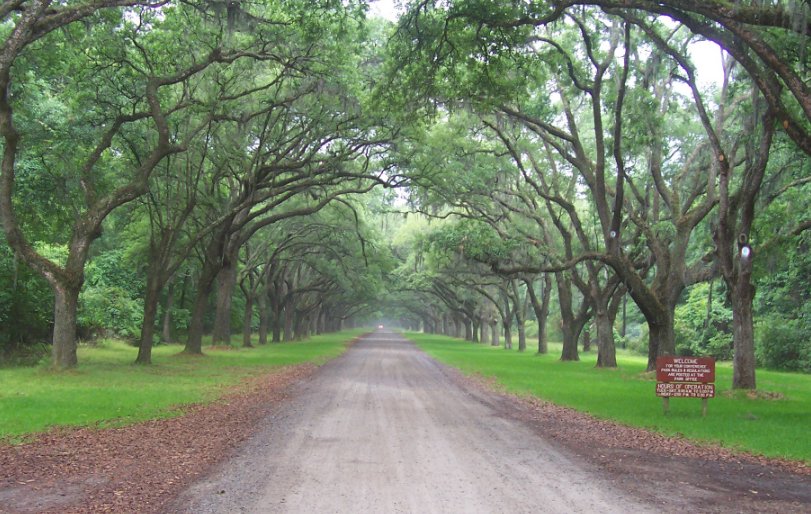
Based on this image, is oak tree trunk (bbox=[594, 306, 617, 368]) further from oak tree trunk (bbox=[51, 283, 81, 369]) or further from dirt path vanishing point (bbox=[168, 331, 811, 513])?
oak tree trunk (bbox=[51, 283, 81, 369])

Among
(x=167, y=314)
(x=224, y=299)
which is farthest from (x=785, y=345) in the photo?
(x=167, y=314)

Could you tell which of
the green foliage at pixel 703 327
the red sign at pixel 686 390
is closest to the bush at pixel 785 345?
the green foliage at pixel 703 327

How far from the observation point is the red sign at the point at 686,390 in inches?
444

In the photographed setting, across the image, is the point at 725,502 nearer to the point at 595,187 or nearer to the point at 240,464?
the point at 240,464

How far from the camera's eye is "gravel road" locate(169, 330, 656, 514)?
5.64m

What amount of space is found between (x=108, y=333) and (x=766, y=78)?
31.1 metres

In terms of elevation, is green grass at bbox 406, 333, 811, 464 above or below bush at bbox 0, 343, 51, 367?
above

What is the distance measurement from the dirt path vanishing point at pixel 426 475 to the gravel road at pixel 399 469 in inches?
0.5

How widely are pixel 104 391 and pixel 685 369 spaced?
1196 cm

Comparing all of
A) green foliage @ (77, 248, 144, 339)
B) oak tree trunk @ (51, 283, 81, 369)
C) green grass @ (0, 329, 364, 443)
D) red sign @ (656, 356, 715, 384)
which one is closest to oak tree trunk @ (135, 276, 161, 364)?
green grass @ (0, 329, 364, 443)

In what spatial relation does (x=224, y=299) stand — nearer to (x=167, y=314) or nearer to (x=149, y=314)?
(x=167, y=314)

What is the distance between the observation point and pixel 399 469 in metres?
6.95

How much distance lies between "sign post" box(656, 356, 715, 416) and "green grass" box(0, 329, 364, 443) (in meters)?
8.98

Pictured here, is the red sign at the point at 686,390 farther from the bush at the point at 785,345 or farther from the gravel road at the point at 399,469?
the bush at the point at 785,345
